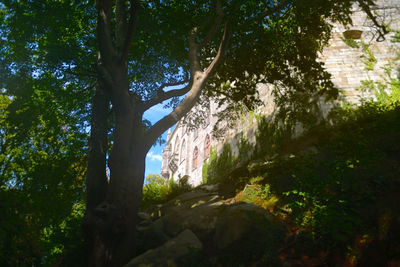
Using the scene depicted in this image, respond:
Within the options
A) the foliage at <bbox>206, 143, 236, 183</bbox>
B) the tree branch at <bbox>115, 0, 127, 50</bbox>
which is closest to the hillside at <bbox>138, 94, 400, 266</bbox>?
the tree branch at <bbox>115, 0, 127, 50</bbox>

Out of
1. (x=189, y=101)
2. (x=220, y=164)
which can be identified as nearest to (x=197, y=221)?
(x=189, y=101)

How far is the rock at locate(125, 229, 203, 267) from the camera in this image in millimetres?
3711

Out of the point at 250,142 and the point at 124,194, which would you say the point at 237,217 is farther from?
the point at 250,142

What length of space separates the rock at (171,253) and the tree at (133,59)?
0.51 meters

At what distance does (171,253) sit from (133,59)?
615 centimetres

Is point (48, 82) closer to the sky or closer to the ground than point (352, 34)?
closer to the ground

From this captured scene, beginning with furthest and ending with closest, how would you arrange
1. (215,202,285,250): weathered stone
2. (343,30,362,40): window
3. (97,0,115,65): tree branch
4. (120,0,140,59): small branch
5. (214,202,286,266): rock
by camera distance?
(343,30,362,40): window < (97,0,115,65): tree branch < (120,0,140,59): small branch < (215,202,285,250): weathered stone < (214,202,286,266): rock

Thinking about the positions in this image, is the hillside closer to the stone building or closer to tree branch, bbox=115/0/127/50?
the stone building

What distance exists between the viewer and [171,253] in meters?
3.95

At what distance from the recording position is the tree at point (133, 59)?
4.34 m

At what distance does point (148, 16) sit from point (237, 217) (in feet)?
18.9

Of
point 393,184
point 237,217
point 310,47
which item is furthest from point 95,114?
point 310,47

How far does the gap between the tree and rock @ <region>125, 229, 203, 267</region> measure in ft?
1.68

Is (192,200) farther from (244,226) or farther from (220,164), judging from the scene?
(220,164)
